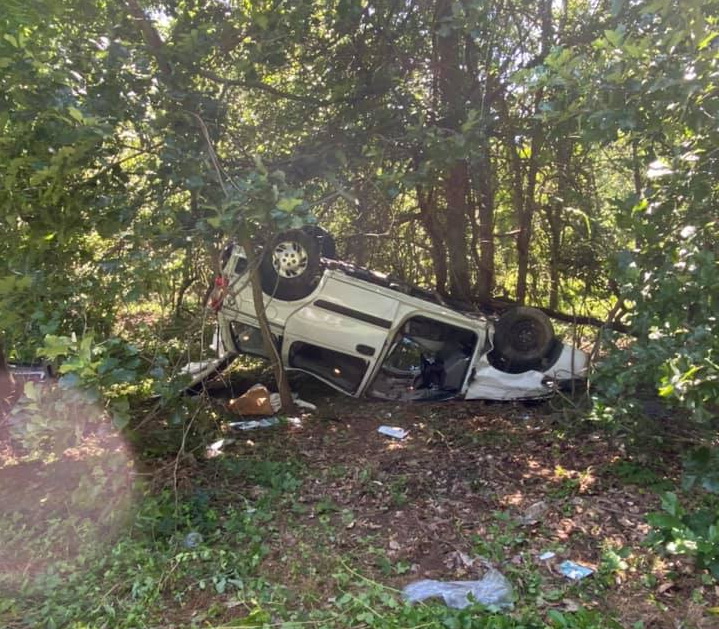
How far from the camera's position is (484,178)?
7988 millimetres

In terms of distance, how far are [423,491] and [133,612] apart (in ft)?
7.35

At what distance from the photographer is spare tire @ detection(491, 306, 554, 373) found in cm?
670

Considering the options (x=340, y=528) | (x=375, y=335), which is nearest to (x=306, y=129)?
(x=375, y=335)

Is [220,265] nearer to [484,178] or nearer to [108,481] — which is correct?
[108,481]

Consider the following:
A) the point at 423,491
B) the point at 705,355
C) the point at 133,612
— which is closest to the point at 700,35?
the point at 705,355

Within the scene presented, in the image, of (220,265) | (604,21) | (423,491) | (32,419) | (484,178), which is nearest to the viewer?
(32,419)

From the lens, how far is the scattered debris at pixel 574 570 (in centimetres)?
343

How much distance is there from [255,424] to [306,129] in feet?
10.2

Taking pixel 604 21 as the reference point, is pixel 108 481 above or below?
below

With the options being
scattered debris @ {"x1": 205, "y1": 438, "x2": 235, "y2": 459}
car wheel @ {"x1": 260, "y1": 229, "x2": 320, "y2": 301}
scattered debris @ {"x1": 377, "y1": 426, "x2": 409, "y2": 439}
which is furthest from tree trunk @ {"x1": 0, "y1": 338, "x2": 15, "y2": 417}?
scattered debris @ {"x1": 377, "y1": 426, "x2": 409, "y2": 439}

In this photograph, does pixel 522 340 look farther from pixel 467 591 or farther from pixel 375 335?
pixel 467 591

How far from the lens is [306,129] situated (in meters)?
6.31

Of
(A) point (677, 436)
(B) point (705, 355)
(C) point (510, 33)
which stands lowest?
(A) point (677, 436)

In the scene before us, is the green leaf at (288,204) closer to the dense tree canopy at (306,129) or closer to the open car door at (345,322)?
the dense tree canopy at (306,129)
